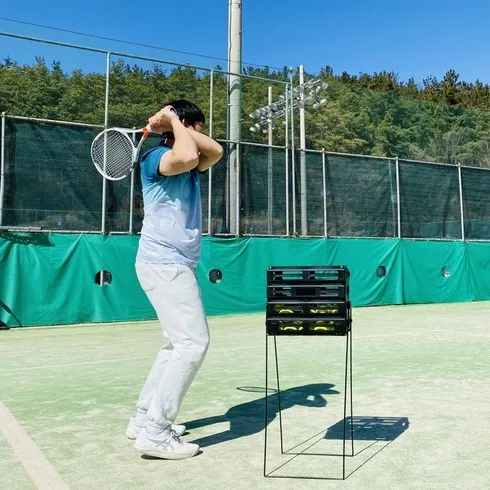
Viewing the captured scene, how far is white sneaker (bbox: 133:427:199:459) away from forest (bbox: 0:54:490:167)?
30.0 feet

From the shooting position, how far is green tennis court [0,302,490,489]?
2.78 metres

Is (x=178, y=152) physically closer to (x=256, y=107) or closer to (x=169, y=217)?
(x=169, y=217)

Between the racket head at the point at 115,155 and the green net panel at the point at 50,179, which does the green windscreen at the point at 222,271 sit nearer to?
the green net panel at the point at 50,179

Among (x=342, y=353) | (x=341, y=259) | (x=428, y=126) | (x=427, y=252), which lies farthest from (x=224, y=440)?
(x=428, y=126)

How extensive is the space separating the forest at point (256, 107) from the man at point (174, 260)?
860cm

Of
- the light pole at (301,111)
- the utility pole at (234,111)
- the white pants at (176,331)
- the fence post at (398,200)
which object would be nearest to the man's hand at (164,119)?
the white pants at (176,331)

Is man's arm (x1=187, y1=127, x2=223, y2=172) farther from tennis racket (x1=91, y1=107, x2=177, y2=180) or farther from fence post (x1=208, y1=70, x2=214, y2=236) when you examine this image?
fence post (x1=208, y1=70, x2=214, y2=236)

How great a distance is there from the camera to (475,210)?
15555mm

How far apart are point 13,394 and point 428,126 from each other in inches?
810

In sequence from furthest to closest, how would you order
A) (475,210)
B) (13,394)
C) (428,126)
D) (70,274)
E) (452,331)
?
(428,126), (475,210), (70,274), (452,331), (13,394)

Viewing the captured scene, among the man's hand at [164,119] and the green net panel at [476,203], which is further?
the green net panel at [476,203]

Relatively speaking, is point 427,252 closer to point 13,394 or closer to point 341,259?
point 341,259

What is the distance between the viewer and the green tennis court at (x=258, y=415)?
2.78 m

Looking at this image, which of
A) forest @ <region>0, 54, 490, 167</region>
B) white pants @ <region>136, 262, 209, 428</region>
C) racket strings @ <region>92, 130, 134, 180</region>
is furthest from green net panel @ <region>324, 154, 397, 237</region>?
white pants @ <region>136, 262, 209, 428</region>
